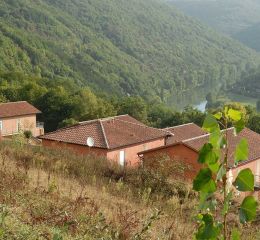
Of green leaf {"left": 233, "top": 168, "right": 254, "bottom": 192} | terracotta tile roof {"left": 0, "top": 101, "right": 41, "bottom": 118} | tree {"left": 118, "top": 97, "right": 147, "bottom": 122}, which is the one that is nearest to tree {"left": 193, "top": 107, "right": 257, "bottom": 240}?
green leaf {"left": 233, "top": 168, "right": 254, "bottom": 192}

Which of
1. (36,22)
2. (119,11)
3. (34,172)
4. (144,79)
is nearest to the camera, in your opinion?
(34,172)

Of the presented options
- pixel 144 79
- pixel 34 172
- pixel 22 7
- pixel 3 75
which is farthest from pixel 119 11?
pixel 34 172

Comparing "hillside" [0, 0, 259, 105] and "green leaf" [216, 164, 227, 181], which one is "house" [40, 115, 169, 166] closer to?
"green leaf" [216, 164, 227, 181]

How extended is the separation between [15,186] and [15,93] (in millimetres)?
45892

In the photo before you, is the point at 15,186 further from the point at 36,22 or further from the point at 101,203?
the point at 36,22

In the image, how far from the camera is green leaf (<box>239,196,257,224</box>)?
75.9 inches

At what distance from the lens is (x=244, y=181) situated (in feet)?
6.23

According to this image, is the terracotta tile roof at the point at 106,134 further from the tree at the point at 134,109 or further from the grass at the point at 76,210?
the tree at the point at 134,109

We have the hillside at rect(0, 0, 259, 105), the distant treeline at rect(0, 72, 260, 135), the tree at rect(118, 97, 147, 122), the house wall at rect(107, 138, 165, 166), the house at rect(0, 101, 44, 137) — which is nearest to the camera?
the house wall at rect(107, 138, 165, 166)

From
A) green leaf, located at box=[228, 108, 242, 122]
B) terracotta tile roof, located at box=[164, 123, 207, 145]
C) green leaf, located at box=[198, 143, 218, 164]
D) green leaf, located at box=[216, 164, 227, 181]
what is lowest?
terracotta tile roof, located at box=[164, 123, 207, 145]

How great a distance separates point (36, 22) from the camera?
127875 millimetres

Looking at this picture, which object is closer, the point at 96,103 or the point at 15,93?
the point at 96,103

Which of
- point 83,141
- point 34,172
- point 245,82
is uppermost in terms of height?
point 34,172

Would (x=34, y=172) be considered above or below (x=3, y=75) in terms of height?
above
